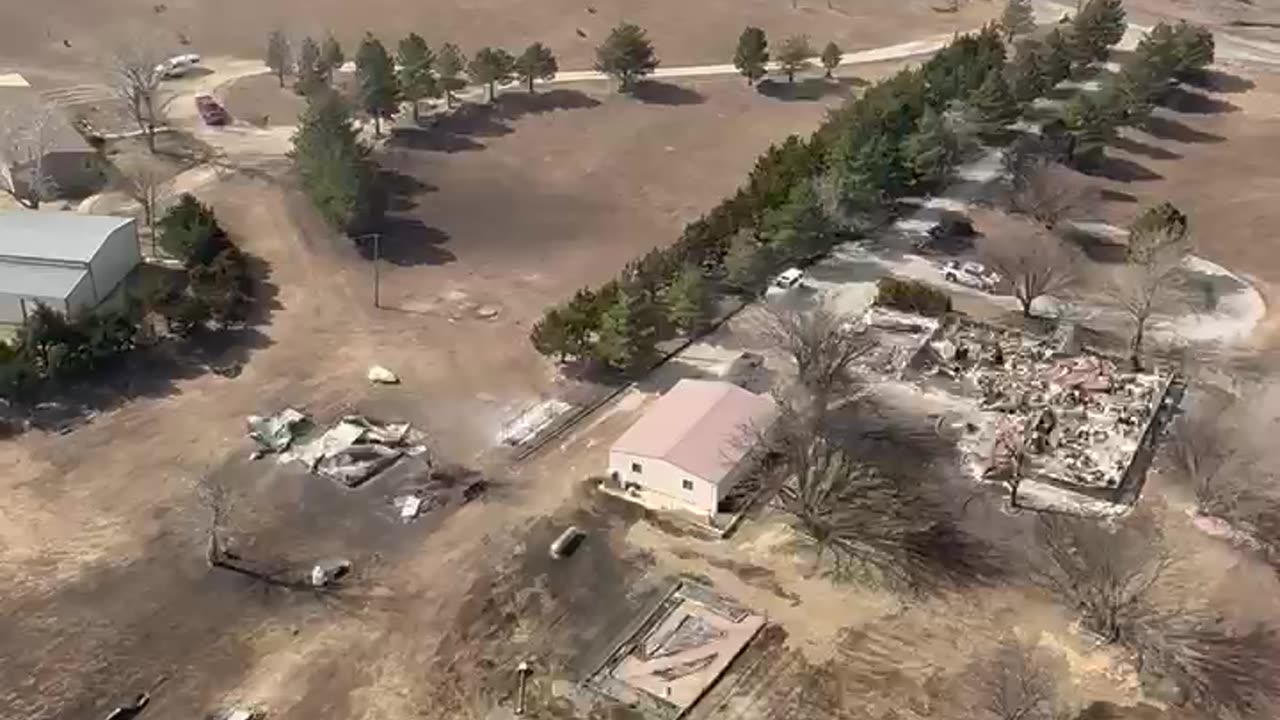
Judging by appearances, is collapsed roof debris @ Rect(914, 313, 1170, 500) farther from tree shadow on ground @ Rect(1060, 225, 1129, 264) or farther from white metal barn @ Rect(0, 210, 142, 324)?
white metal barn @ Rect(0, 210, 142, 324)

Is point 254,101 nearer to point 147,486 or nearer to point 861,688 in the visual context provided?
point 147,486

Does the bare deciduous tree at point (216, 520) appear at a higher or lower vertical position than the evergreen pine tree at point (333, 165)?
lower

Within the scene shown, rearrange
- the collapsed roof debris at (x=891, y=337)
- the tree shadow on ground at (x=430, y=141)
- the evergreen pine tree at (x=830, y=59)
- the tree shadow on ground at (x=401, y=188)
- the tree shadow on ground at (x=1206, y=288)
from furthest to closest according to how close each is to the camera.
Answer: the evergreen pine tree at (x=830, y=59)
the tree shadow on ground at (x=430, y=141)
the tree shadow on ground at (x=401, y=188)
the tree shadow on ground at (x=1206, y=288)
the collapsed roof debris at (x=891, y=337)

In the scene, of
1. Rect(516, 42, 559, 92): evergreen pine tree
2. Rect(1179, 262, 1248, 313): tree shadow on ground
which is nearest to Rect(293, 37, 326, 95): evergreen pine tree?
Rect(516, 42, 559, 92): evergreen pine tree

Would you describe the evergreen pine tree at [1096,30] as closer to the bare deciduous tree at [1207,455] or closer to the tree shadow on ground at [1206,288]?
the tree shadow on ground at [1206,288]

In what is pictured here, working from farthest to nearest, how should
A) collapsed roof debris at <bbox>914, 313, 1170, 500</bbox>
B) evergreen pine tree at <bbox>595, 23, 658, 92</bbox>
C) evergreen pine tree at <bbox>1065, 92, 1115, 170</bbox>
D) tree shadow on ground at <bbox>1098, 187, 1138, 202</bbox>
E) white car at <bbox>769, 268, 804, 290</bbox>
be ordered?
evergreen pine tree at <bbox>595, 23, 658, 92</bbox>, evergreen pine tree at <bbox>1065, 92, 1115, 170</bbox>, tree shadow on ground at <bbox>1098, 187, 1138, 202</bbox>, white car at <bbox>769, 268, 804, 290</bbox>, collapsed roof debris at <bbox>914, 313, 1170, 500</bbox>

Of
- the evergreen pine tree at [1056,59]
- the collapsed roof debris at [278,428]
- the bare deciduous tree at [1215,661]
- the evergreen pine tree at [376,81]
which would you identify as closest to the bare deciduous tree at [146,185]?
the evergreen pine tree at [376,81]

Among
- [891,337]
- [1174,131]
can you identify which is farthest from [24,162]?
[1174,131]
